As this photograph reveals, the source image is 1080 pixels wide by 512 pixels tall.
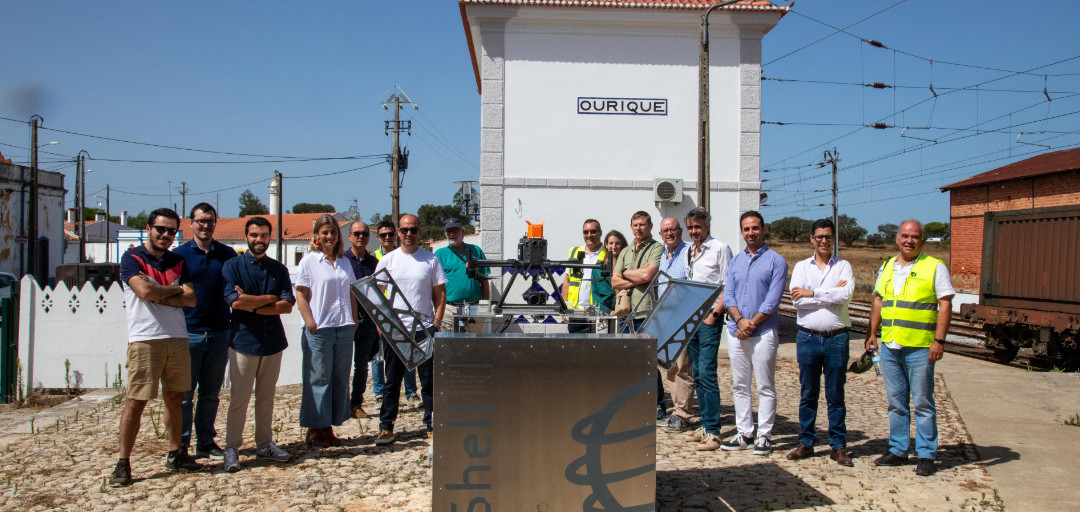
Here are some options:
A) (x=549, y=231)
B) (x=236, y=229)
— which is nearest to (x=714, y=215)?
(x=549, y=231)

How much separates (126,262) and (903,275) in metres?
5.40

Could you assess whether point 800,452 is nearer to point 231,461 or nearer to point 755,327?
point 755,327

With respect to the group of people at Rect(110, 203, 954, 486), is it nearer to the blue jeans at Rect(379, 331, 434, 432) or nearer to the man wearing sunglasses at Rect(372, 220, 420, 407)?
the blue jeans at Rect(379, 331, 434, 432)

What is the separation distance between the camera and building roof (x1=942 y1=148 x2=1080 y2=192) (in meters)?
25.6

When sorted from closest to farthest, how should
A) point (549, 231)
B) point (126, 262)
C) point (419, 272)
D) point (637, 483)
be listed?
point (637, 483), point (126, 262), point (419, 272), point (549, 231)

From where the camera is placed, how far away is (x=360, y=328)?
22.6ft

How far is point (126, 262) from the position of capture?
190 inches

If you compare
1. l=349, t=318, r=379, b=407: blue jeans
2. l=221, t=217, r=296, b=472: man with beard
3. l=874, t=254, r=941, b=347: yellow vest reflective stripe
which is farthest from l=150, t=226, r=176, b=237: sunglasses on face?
l=874, t=254, r=941, b=347: yellow vest reflective stripe

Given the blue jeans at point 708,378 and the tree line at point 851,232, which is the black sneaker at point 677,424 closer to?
the blue jeans at point 708,378

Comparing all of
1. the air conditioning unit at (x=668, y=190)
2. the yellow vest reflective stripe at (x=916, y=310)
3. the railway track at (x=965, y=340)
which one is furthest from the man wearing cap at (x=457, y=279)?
the air conditioning unit at (x=668, y=190)

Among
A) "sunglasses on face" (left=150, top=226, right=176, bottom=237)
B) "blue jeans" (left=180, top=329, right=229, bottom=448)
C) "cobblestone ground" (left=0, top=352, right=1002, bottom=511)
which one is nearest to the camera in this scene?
"cobblestone ground" (left=0, top=352, right=1002, bottom=511)

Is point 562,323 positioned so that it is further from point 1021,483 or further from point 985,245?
point 985,245

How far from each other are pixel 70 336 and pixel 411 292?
483 cm

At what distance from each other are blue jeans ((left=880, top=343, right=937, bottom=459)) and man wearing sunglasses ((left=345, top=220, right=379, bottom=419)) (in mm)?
4478
